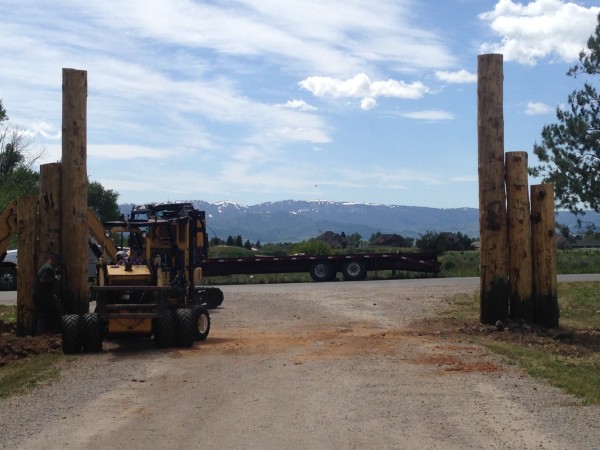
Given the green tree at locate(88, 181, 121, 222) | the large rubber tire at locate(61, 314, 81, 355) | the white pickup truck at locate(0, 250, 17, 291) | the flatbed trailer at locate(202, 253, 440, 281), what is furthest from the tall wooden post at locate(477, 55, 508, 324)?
the green tree at locate(88, 181, 121, 222)

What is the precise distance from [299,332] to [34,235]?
5.36m

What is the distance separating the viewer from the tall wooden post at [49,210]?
1526 cm

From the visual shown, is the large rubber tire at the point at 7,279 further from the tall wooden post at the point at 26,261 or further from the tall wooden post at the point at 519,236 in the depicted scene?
the tall wooden post at the point at 519,236

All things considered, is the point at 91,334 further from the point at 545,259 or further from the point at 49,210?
the point at 545,259

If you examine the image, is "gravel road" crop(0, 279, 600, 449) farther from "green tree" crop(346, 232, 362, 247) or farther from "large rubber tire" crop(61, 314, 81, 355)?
"green tree" crop(346, 232, 362, 247)

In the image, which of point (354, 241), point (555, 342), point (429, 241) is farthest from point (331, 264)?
point (354, 241)

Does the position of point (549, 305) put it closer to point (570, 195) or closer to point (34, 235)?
point (34, 235)

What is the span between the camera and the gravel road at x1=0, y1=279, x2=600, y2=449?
24.7ft

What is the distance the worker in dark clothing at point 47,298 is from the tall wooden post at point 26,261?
0.23 m

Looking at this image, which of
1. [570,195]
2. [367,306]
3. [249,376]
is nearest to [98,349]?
[249,376]

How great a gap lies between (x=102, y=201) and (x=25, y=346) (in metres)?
73.7

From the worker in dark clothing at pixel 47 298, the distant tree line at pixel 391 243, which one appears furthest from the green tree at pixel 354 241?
the worker in dark clothing at pixel 47 298

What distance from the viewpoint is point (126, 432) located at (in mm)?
7824

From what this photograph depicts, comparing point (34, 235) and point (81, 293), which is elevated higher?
point (34, 235)
